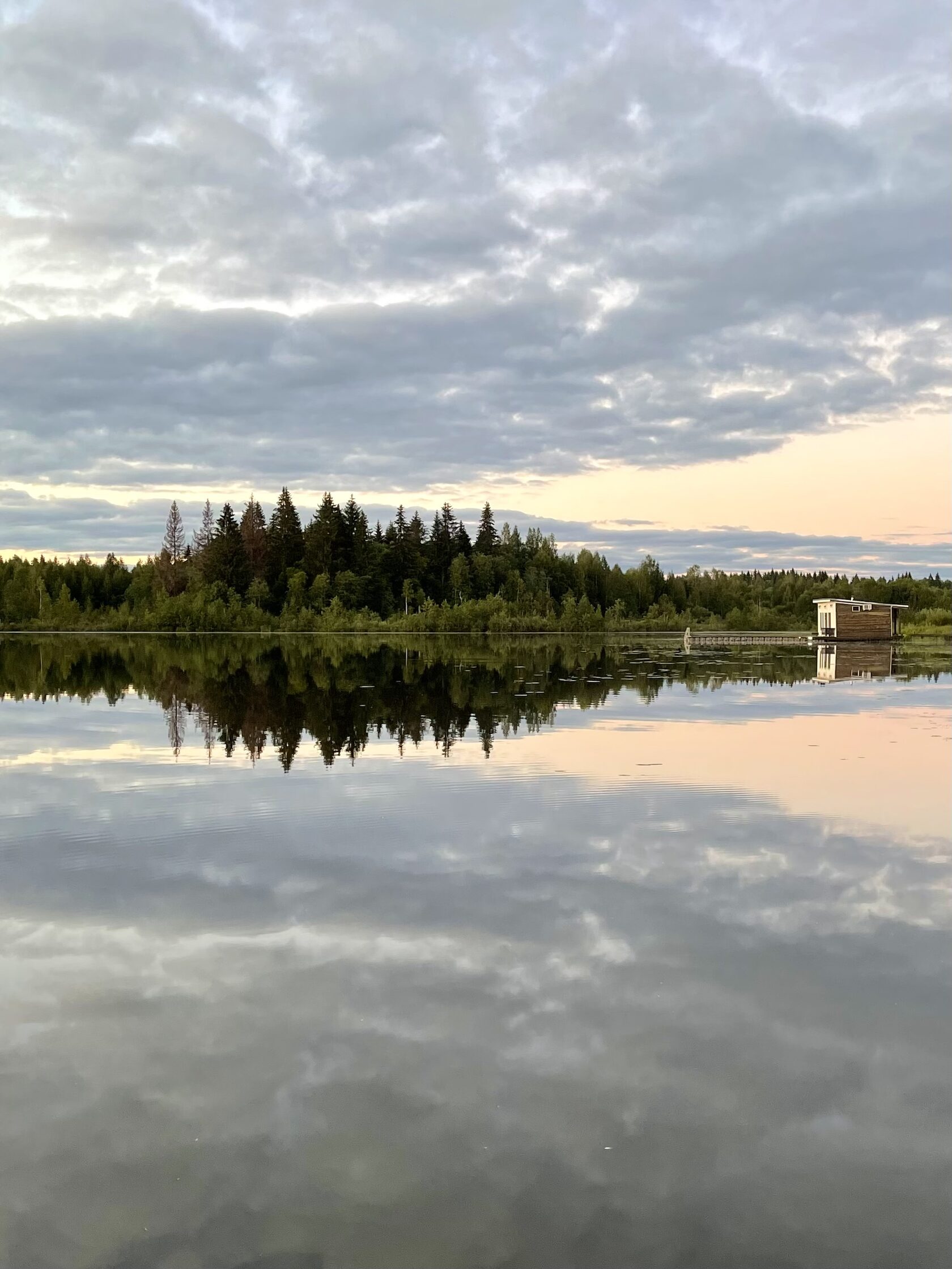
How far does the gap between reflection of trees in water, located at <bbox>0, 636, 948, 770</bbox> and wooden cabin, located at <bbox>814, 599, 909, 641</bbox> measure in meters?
11.0

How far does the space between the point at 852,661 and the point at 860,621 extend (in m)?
25.2

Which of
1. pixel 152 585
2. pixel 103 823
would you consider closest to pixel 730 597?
pixel 152 585

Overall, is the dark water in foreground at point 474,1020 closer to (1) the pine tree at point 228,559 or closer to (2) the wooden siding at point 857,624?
(2) the wooden siding at point 857,624

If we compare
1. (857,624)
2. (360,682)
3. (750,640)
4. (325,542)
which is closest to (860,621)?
(857,624)

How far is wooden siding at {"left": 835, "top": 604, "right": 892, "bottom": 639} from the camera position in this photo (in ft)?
238

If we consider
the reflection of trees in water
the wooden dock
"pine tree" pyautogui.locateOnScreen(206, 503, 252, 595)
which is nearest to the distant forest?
"pine tree" pyautogui.locateOnScreen(206, 503, 252, 595)

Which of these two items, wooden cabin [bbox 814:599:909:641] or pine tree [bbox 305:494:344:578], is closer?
wooden cabin [bbox 814:599:909:641]

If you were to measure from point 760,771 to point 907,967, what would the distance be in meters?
8.62

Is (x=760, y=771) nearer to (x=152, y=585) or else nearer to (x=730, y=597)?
(x=152, y=585)

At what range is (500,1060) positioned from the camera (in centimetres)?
575

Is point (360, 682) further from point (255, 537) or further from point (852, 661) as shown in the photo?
point (255, 537)

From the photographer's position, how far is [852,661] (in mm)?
49469

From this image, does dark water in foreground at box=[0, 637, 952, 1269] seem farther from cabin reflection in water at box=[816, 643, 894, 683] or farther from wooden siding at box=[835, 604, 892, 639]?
wooden siding at box=[835, 604, 892, 639]

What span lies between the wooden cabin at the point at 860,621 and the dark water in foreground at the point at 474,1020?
2394 inches
